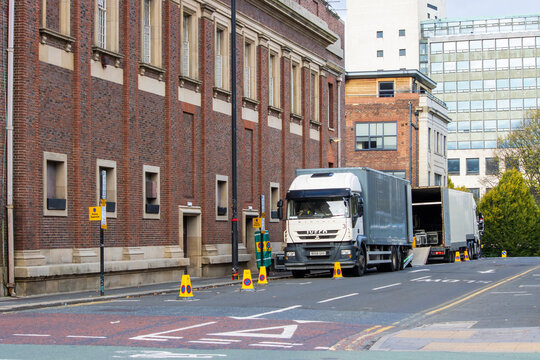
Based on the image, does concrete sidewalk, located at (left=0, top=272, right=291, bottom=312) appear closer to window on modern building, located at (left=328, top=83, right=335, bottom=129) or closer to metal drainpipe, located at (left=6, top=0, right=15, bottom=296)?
metal drainpipe, located at (left=6, top=0, right=15, bottom=296)

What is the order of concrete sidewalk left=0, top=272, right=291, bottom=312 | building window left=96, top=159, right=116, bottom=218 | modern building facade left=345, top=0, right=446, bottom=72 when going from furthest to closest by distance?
modern building facade left=345, top=0, right=446, bottom=72 → building window left=96, top=159, right=116, bottom=218 → concrete sidewalk left=0, top=272, right=291, bottom=312

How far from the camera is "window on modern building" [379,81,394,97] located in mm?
81625

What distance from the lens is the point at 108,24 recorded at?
29.3 metres

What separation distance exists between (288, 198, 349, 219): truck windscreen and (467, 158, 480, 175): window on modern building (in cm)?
9311

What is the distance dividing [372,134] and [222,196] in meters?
44.5

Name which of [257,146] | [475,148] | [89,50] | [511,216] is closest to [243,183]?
[257,146]

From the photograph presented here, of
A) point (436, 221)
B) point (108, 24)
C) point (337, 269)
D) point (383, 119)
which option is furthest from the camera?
point (383, 119)

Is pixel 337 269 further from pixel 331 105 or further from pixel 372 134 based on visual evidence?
pixel 372 134

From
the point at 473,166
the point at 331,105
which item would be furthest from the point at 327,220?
the point at 473,166

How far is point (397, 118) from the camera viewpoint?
3164 inches

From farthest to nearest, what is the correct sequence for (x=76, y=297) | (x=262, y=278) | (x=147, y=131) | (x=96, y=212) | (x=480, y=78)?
(x=480, y=78), (x=147, y=131), (x=262, y=278), (x=96, y=212), (x=76, y=297)

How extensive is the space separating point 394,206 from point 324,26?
1412 cm

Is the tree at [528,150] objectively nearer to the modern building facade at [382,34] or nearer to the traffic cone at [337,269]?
the modern building facade at [382,34]

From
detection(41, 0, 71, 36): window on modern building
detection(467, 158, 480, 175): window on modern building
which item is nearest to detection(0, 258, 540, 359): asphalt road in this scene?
detection(41, 0, 71, 36): window on modern building
